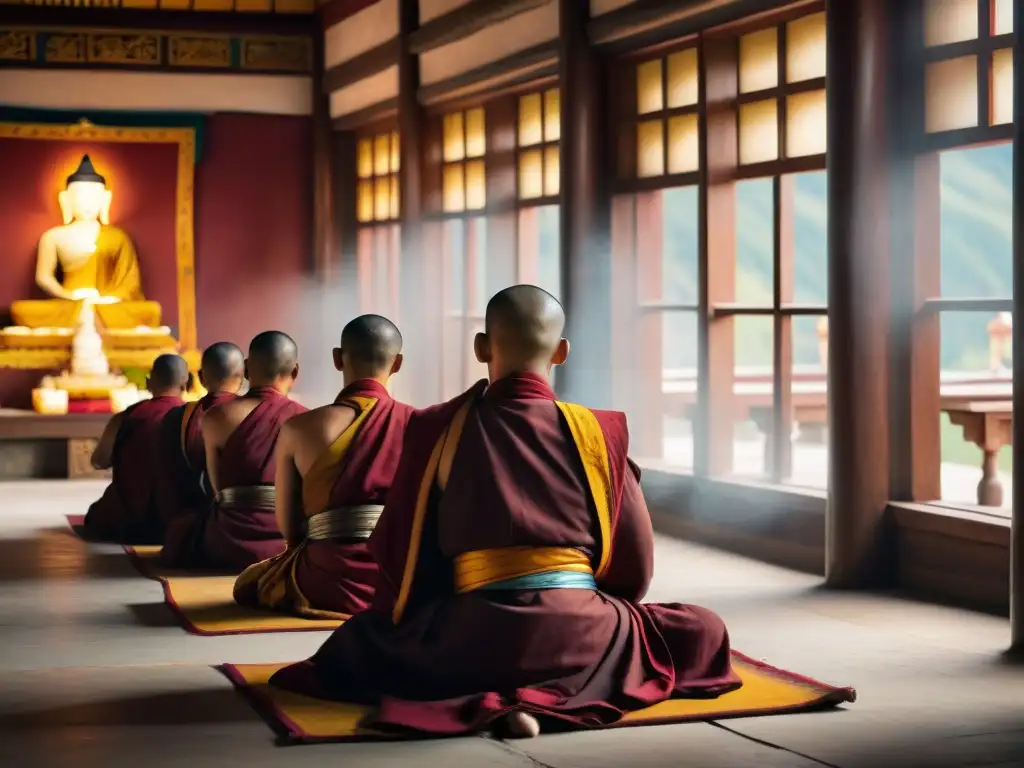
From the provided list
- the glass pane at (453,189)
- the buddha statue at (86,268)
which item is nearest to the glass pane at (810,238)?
the buddha statue at (86,268)

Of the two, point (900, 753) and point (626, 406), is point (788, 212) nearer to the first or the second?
point (626, 406)

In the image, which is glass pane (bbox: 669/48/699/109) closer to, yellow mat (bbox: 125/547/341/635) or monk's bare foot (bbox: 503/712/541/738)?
yellow mat (bbox: 125/547/341/635)

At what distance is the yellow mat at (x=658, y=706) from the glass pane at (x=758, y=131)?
2.77 m

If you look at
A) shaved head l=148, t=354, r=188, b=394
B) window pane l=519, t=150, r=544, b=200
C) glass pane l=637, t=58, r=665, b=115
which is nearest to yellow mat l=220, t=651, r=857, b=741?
shaved head l=148, t=354, r=188, b=394

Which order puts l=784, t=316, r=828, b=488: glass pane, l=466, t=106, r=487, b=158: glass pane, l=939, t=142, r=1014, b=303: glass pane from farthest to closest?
l=939, t=142, r=1014, b=303: glass pane → l=784, t=316, r=828, b=488: glass pane → l=466, t=106, r=487, b=158: glass pane

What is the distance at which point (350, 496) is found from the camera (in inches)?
184

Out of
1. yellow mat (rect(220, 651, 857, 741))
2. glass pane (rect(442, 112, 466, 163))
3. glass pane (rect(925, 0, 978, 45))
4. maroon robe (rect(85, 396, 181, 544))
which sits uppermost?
glass pane (rect(442, 112, 466, 163))

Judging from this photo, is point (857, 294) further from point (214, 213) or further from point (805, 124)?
point (214, 213)

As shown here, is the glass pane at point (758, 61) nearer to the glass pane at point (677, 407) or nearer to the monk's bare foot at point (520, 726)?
the glass pane at point (677, 407)

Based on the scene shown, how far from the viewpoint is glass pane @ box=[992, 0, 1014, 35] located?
4.90m

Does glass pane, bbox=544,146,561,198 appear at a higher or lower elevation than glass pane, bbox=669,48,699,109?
lower

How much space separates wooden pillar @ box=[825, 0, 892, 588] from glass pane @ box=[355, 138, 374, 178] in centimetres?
585

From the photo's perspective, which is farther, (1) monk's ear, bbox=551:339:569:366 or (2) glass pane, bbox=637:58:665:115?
(2) glass pane, bbox=637:58:665:115

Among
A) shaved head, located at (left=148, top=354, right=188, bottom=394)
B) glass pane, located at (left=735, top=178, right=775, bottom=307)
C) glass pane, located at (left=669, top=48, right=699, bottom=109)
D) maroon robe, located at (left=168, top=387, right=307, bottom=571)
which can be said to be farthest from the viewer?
glass pane, located at (left=735, top=178, right=775, bottom=307)
